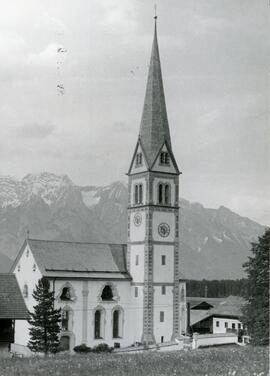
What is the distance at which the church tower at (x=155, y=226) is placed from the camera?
5981cm

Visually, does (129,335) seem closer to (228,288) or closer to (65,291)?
(65,291)

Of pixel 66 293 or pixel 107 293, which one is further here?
pixel 107 293

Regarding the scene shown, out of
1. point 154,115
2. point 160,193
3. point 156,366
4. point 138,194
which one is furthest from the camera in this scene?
point 154,115

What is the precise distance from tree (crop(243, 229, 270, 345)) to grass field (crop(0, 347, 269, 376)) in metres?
15.1

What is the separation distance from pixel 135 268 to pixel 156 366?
4162cm

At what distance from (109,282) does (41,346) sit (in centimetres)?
1382

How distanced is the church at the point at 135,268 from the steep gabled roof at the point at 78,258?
93mm

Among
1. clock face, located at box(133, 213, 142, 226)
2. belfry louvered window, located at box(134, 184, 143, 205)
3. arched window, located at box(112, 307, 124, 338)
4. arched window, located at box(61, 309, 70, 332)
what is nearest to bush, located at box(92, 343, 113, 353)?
arched window, located at box(112, 307, 124, 338)

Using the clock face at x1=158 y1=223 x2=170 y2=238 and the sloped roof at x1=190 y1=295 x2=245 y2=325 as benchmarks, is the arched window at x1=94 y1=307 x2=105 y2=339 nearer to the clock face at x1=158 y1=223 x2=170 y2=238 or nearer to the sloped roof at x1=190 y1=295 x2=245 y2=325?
the clock face at x1=158 y1=223 x2=170 y2=238

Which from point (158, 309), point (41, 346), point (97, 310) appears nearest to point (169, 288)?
point (158, 309)

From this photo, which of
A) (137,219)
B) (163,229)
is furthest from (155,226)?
(137,219)

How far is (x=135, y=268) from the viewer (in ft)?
201

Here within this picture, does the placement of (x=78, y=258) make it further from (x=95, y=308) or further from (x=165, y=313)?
(x=165, y=313)

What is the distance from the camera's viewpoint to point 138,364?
20.7 meters
